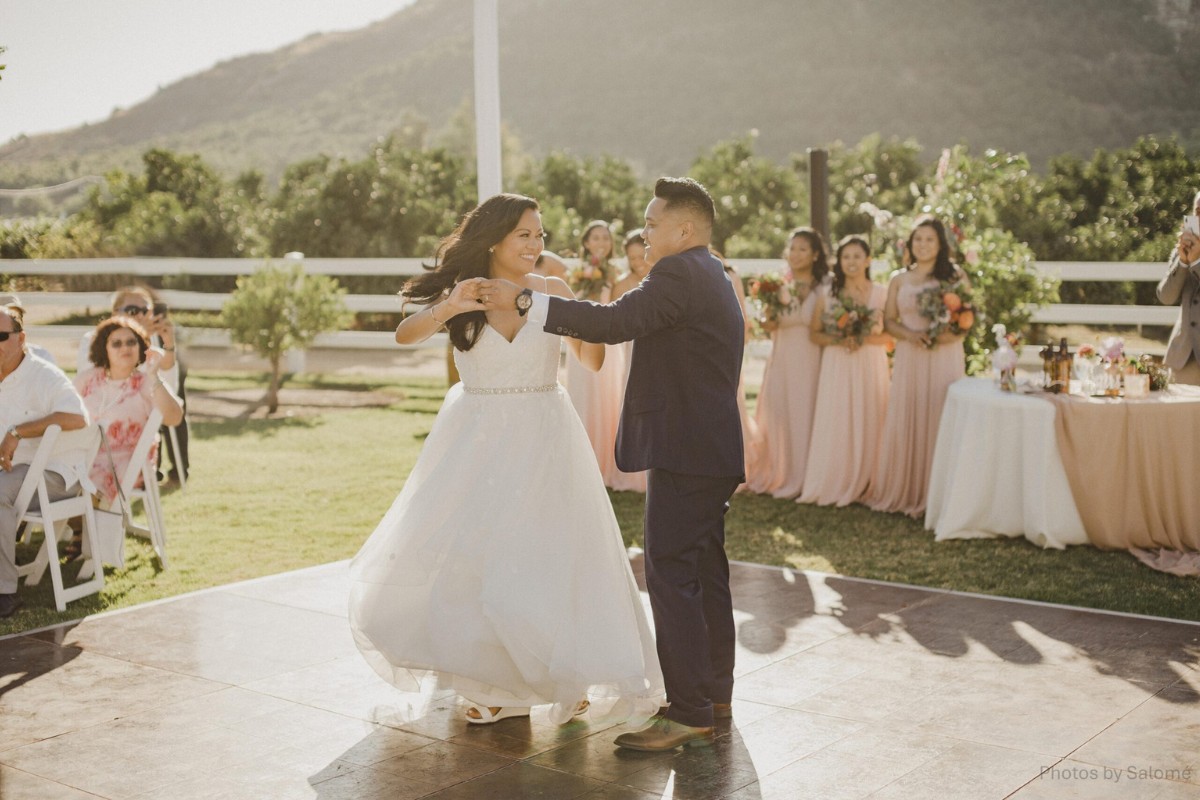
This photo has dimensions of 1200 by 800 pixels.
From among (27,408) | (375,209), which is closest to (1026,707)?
(27,408)

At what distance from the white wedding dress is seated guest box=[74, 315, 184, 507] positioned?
3.24 metres

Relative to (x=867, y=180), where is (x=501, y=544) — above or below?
below

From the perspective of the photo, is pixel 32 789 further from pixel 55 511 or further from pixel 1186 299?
pixel 1186 299

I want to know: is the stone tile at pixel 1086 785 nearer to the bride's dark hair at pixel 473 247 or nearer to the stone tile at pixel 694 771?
the stone tile at pixel 694 771

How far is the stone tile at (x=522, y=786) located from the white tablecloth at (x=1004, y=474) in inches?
163

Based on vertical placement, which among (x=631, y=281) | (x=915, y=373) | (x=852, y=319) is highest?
(x=631, y=281)

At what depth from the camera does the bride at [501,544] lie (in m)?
4.22

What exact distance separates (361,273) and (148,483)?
10.1 meters

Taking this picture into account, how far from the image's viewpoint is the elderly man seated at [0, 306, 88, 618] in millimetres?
6406

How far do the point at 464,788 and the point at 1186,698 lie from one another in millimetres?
2812

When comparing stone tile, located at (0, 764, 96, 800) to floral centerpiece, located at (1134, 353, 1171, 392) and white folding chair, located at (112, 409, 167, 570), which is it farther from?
floral centerpiece, located at (1134, 353, 1171, 392)

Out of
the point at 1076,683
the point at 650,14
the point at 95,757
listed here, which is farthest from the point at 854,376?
the point at 650,14

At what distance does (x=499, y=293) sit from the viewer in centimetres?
420

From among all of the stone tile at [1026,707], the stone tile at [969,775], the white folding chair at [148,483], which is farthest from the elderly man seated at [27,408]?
the stone tile at [969,775]
